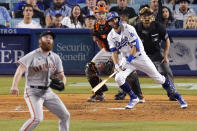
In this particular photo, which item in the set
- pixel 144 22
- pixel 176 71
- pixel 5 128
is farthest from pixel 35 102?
pixel 176 71

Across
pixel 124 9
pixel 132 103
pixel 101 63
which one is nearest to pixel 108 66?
pixel 101 63

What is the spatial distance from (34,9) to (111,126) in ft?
35.6

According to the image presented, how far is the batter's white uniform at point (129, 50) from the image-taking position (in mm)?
11141

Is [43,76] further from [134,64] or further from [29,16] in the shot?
[29,16]

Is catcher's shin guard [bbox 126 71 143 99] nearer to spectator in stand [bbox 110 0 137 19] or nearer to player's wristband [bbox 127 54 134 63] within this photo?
player's wristband [bbox 127 54 134 63]

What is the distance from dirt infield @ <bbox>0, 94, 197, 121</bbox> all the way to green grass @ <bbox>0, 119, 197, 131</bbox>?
48 cm

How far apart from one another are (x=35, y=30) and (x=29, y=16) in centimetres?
56

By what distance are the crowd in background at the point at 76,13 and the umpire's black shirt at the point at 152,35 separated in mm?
4718

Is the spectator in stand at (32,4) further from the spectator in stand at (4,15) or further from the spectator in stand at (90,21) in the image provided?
the spectator in stand at (90,21)

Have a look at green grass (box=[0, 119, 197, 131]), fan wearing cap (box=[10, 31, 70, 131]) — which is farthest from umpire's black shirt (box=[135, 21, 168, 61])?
fan wearing cap (box=[10, 31, 70, 131])

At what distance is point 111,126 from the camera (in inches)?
367

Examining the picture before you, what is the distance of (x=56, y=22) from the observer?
18.4 m

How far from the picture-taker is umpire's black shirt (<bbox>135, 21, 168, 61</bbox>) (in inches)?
486

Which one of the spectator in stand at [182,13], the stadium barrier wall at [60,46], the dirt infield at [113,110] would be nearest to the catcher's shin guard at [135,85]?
the dirt infield at [113,110]
